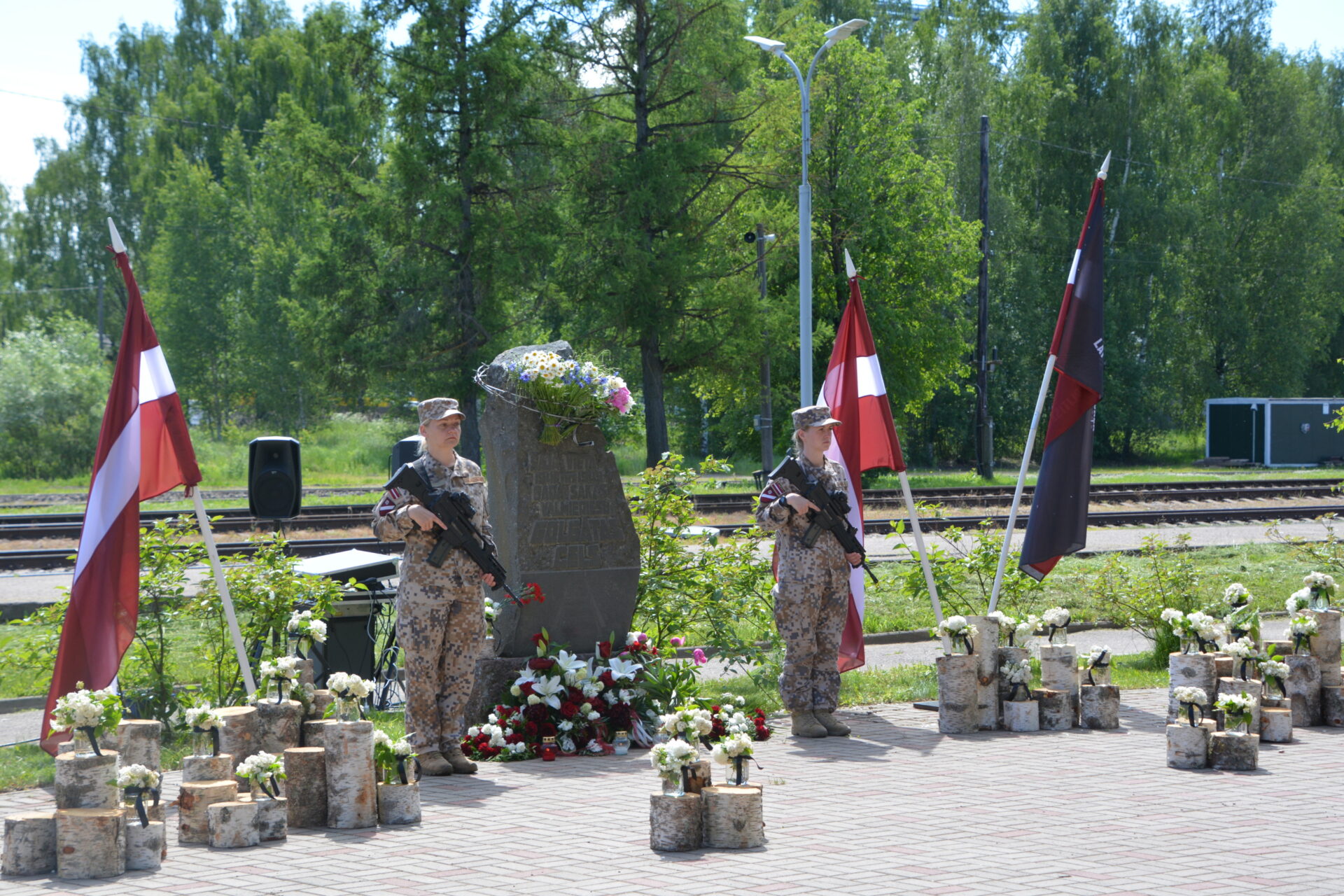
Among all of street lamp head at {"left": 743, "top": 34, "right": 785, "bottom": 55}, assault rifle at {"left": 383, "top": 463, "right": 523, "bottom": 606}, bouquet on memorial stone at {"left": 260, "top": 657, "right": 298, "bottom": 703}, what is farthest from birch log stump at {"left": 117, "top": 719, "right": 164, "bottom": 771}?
street lamp head at {"left": 743, "top": 34, "right": 785, "bottom": 55}

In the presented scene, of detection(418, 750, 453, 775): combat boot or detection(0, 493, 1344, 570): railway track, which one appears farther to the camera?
detection(0, 493, 1344, 570): railway track

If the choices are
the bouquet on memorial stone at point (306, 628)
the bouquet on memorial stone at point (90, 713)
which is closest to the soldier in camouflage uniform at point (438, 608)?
the bouquet on memorial stone at point (306, 628)

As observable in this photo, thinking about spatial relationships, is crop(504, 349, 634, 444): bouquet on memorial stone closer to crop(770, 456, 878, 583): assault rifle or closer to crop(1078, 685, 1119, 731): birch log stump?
crop(770, 456, 878, 583): assault rifle

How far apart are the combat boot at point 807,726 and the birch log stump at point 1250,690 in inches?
94.8

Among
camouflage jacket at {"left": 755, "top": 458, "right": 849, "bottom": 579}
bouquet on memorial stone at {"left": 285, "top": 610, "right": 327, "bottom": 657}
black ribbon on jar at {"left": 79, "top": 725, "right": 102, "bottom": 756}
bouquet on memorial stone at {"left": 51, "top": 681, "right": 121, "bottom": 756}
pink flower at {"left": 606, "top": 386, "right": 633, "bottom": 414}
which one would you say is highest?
pink flower at {"left": 606, "top": 386, "right": 633, "bottom": 414}

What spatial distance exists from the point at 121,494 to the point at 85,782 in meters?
2.03

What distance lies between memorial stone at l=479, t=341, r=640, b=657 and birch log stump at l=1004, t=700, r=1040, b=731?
2.61 m

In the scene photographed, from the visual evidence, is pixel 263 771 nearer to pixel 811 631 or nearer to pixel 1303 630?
pixel 811 631

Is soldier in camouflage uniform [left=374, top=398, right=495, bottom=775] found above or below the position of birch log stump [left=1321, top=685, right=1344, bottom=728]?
above

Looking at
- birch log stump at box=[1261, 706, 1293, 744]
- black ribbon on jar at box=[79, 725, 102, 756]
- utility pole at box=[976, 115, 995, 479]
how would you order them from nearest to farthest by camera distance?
black ribbon on jar at box=[79, 725, 102, 756]
birch log stump at box=[1261, 706, 1293, 744]
utility pole at box=[976, 115, 995, 479]

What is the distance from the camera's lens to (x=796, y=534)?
28.3 ft

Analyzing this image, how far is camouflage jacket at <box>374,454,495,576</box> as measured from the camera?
743cm

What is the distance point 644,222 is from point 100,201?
3463 centimetres

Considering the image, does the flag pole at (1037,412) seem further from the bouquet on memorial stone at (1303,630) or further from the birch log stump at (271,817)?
the birch log stump at (271,817)
